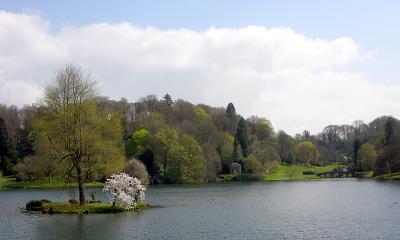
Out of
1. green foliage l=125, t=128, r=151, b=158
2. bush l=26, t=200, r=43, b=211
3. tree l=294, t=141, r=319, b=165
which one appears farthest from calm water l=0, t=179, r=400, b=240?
tree l=294, t=141, r=319, b=165

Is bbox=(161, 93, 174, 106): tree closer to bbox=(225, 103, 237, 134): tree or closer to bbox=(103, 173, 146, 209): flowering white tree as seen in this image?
bbox=(225, 103, 237, 134): tree

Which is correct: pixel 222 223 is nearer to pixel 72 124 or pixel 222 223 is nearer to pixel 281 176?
pixel 72 124

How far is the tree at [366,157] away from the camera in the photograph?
141 m

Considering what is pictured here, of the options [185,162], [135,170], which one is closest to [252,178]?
[185,162]

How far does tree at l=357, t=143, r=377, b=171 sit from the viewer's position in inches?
5551

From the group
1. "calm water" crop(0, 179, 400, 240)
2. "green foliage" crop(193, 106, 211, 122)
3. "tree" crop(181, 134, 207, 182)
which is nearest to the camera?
"calm water" crop(0, 179, 400, 240)

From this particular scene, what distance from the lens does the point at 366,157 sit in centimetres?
14225

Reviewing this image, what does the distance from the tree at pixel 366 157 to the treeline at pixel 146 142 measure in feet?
0.90

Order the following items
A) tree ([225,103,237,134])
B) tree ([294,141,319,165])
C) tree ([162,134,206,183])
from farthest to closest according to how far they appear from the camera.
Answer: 1. tree ([294,141,319,165])
2. tree ([225,103,237,134])
3. tree ([162,134,206,183])

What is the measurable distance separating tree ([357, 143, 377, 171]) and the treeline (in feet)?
0.90

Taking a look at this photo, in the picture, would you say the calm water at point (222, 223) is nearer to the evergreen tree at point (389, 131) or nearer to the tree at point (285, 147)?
the evergreen tree at point (389, 131)

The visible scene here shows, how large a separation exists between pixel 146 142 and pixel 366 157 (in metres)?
64.0

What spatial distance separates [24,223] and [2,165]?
8251 centimetres

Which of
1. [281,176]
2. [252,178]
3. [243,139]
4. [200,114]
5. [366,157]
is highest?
[200,114]
